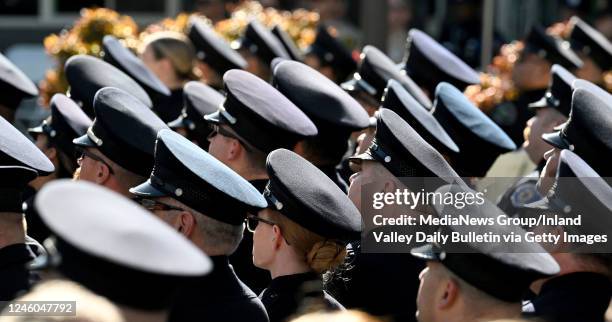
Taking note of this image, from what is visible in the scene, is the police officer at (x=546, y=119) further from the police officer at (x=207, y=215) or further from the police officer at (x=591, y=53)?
the police officer at (x=591, y=53)

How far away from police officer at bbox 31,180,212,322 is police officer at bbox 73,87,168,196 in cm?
217

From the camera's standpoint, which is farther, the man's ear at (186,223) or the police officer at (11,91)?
the police officer at (11,91)

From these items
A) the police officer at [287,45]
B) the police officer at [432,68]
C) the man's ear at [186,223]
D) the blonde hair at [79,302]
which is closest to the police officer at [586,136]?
the man's ear at [186,223]

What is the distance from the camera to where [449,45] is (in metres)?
12.4

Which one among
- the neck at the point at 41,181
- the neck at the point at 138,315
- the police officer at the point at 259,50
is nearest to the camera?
the neck at the point at 138,315

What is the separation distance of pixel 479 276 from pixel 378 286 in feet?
3.19

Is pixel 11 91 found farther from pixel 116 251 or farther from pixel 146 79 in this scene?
pixel 116 251

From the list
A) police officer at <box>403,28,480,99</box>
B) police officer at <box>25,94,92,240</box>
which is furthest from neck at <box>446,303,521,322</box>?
police officer at <box>403,28,480,99</box>

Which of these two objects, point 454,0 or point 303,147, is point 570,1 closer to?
point 454,0

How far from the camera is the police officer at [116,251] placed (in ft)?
7.23

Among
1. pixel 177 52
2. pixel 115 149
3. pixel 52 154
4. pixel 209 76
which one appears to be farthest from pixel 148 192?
pixel 209 76

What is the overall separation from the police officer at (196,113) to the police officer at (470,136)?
970 millimetres

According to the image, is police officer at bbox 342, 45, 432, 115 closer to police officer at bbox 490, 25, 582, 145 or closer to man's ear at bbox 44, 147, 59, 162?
man's ear at bbox 44, 147, 59, 162

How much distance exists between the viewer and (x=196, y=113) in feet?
18.5
